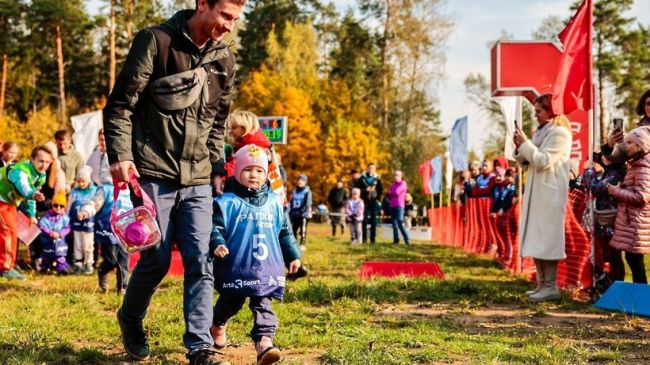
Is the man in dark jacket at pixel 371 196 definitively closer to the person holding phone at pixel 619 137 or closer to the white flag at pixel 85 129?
the white flag at pixel 85 129

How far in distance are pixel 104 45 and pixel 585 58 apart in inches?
1459

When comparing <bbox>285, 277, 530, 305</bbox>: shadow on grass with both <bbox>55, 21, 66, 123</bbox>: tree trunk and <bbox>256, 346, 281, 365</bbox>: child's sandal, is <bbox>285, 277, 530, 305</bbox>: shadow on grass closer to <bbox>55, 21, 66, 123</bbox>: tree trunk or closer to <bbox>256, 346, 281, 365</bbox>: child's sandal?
<bbox>256, 346, 281, 365</bbox>: child's sandal

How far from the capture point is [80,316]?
5.87 metres

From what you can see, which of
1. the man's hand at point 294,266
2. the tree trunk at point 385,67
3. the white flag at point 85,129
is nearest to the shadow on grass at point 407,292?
the man's hand at point 294,266

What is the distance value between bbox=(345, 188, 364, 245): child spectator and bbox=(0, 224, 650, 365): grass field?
10676mm

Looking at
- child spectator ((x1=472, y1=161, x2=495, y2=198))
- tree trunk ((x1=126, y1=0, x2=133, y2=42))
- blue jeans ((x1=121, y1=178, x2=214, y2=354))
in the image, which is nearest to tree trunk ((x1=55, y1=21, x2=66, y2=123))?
tree trunk ((x1=126, y1=0, x2=133, y2=42))

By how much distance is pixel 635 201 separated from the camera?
20.9 feet

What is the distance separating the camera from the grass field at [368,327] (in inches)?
178

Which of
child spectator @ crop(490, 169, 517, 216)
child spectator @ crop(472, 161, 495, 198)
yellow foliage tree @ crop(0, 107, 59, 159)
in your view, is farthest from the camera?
yellow foliage tree @ crop(0, 107, 59, 159)

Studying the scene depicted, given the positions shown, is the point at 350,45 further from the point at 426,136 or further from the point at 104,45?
the point at 104,45

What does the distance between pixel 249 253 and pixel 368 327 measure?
1630 millimetres

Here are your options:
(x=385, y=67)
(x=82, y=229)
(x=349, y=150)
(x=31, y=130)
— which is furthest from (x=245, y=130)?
(x=349, y=150)

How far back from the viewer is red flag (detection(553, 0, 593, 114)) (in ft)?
25.7

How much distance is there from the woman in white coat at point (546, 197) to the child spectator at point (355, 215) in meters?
11.6
